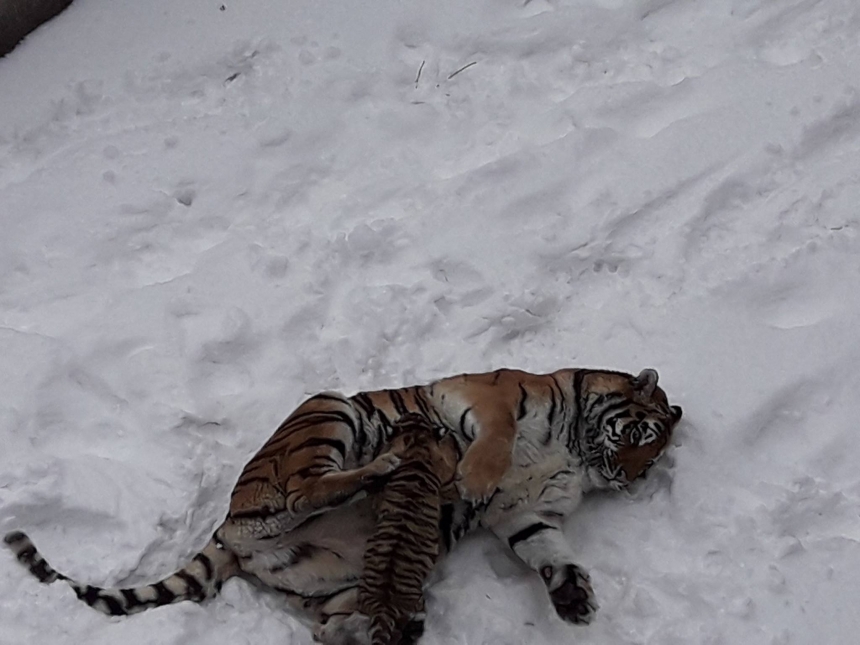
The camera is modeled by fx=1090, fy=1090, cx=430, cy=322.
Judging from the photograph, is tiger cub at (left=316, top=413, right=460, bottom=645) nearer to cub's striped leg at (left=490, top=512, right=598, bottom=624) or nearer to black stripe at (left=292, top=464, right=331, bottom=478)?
black stripe at (left=292, top=464, right=331, bottom=478)

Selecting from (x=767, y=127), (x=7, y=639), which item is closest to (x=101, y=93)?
(x=7, y=639)

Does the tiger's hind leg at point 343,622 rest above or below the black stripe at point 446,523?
above

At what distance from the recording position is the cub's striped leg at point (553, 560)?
2.75 meters

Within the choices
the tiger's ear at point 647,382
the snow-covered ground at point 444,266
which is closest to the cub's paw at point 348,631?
the snow-covered ground at point 444,266

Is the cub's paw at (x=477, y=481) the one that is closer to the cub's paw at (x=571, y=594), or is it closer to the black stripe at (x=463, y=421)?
the black stripe at (x=463, y=421)

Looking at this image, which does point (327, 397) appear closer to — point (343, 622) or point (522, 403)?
point (522, 403)

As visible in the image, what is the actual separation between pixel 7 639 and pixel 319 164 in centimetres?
190

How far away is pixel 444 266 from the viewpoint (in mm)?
3590

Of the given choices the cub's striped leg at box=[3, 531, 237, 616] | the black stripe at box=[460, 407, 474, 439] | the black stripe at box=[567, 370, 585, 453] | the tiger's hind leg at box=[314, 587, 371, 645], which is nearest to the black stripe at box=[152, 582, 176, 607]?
the cub's striped leg at box=[3, 531, 237, 616]

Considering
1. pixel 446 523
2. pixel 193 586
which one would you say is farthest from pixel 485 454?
pixel 193 586

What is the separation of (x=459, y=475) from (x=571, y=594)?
0.43 meters

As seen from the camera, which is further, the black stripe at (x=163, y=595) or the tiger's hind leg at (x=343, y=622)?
the black stripe at (x=163, y=595)

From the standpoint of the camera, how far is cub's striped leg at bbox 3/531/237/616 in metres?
2.71

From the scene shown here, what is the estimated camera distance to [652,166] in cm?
381
